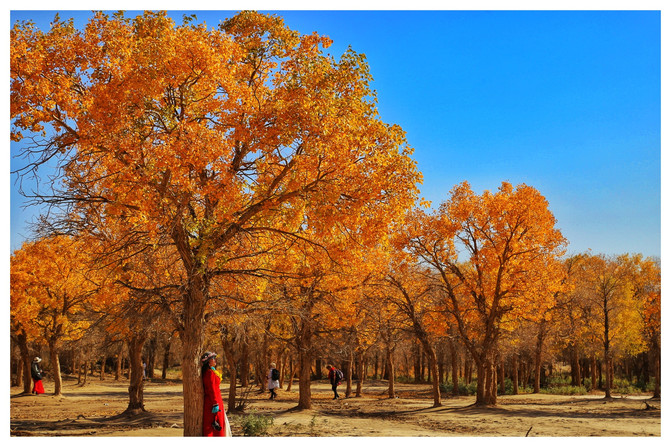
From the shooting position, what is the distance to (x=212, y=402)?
973cm

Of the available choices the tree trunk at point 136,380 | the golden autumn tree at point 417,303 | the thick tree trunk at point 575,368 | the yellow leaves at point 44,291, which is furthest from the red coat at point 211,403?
the thick tree trunk at point 575,368

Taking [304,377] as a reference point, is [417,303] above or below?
above

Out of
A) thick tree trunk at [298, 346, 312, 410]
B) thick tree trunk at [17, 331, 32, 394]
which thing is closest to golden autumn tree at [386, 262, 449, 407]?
thick tree trunk at [298, 346, 312, 410]

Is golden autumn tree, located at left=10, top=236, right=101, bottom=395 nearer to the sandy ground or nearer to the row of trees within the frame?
the sandy ground

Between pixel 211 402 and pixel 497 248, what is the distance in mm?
17162

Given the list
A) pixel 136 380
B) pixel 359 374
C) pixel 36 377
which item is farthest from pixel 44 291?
pixel 359 374

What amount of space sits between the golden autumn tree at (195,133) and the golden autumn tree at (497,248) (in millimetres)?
14212

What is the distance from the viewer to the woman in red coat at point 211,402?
959 cm

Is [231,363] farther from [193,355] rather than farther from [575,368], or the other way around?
[575,368]

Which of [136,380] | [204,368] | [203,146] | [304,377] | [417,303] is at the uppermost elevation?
[203,146]

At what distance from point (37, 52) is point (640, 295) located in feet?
150

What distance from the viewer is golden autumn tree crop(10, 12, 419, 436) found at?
30.1 ft

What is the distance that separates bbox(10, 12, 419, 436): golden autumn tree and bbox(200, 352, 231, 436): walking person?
0.17 meters
